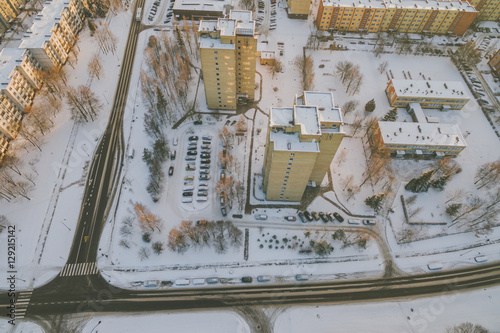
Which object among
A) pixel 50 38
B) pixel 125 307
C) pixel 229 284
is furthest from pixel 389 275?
pixel 50 38

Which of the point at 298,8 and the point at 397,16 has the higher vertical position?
the point at 298,8

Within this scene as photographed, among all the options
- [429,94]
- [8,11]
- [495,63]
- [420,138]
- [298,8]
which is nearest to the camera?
[420,138]

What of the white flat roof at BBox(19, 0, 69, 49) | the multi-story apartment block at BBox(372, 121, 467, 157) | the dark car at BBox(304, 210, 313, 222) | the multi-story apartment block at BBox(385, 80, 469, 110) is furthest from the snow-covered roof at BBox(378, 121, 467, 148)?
the white flat roof at BBox(19, 0, 69, 49)

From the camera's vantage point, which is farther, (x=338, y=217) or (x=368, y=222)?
(x=338, y=217)

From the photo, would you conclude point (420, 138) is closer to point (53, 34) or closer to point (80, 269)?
point (80, 269)

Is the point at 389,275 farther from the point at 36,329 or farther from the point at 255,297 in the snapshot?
the point at 36,329

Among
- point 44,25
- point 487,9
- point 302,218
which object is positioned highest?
point 487,9

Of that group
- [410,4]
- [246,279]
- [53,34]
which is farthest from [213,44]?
[410,4]

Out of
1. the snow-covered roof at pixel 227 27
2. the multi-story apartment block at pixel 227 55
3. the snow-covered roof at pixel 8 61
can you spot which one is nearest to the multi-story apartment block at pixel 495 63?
the multi-story apartment block at pixel 227 55

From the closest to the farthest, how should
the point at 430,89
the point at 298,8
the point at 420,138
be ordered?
the point at 420,138
the point at 430,89
the point at 298,8
